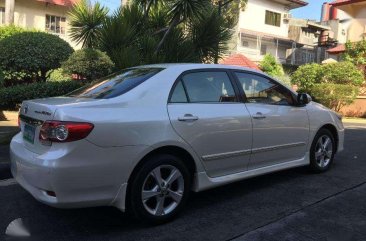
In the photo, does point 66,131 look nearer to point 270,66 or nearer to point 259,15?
point 270,66

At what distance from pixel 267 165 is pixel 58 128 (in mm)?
2635

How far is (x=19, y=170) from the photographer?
391 cm

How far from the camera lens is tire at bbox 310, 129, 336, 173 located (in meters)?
5.88

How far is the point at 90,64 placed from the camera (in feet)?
30.5

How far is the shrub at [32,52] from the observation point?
36.6 feet

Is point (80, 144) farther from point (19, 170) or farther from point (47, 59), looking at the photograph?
point (47, 59)

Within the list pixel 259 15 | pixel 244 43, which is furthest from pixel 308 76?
pixel 259 15

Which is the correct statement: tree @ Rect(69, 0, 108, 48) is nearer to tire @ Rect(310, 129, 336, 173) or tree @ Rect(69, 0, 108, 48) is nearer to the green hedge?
the green hedge

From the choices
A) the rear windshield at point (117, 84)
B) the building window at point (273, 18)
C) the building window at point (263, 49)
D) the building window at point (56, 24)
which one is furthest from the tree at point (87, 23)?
the building window at point (263, 49)

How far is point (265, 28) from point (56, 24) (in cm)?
1999

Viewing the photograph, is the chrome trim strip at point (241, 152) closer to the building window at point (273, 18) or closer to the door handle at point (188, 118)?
the door handle at point (188, 118)

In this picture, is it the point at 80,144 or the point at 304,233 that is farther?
the point at 304,233

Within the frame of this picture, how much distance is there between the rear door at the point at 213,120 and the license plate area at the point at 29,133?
1273mm

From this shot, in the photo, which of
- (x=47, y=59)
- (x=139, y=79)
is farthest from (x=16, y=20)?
(x=139, y=79)
